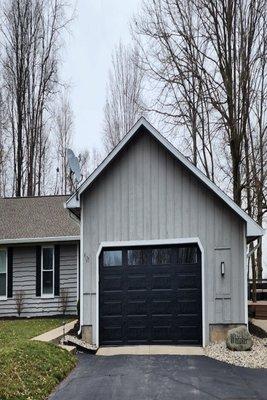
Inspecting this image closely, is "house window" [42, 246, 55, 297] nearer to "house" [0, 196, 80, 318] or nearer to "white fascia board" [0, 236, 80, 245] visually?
"house" [0, 196, 80, 318]

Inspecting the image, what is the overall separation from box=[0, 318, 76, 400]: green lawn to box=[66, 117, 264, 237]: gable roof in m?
3.87

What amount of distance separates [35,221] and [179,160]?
8.33 m

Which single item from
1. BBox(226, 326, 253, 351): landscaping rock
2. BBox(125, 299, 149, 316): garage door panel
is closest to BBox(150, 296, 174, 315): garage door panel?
BBox(125, 299, 149, 316): garage door panel

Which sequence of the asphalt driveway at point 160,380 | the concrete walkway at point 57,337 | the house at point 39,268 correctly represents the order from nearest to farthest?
the asphalt driveway at point 160,380 → the concrete walkway at point 57,337 → the house at point 39,268

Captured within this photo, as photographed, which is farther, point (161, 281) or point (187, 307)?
point (161, 281)

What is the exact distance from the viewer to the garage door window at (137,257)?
12859mm

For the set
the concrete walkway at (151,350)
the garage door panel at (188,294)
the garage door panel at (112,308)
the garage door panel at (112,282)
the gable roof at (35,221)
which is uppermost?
the gable roof at (35,221)

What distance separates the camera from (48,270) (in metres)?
18.3

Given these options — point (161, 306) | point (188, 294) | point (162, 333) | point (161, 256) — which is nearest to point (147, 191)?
point (161, 256)

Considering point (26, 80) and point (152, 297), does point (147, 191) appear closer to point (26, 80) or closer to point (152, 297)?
point (152, 297)

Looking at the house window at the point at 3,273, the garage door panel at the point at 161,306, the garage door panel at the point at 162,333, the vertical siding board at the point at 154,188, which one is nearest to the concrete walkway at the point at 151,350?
the garage door panel at the point at 162,333

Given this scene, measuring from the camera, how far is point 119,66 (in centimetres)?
3212

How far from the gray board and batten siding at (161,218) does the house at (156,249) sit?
0.08 ft

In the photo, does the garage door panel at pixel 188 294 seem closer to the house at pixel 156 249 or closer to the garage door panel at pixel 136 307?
the house at pixel 156 249
